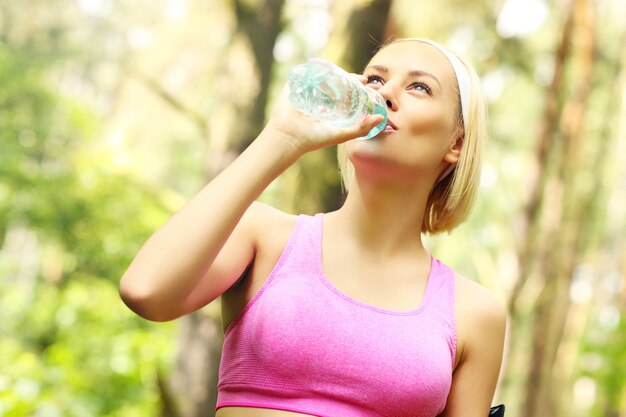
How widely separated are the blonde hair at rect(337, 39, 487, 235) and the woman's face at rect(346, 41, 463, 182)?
34mm

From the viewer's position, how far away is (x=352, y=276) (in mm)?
2352

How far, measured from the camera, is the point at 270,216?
2369mm

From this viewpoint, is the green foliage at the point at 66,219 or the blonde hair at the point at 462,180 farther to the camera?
the green foliage at the point at 66,219

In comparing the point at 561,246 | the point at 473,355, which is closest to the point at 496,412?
the point at 473,355

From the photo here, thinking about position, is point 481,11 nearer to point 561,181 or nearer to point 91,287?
point 561,181

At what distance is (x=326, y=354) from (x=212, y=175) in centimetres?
381

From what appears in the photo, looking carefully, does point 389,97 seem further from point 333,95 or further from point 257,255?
point 257,255

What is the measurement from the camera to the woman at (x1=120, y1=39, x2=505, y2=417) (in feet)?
6.75

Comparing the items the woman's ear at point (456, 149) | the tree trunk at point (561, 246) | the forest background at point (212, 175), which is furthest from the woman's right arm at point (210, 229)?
the tree trunk at point (561, 246)

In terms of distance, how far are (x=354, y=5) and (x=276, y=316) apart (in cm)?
310

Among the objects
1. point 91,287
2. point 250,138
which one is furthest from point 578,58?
point 250,138

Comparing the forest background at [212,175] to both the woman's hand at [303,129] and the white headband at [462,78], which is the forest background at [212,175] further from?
the woman's hand at [303,129]

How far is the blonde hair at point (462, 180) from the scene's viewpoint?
258 cm

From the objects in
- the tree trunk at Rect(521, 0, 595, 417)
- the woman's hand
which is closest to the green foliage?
the tree trunk at Rect(521, 0, 595, 417)
